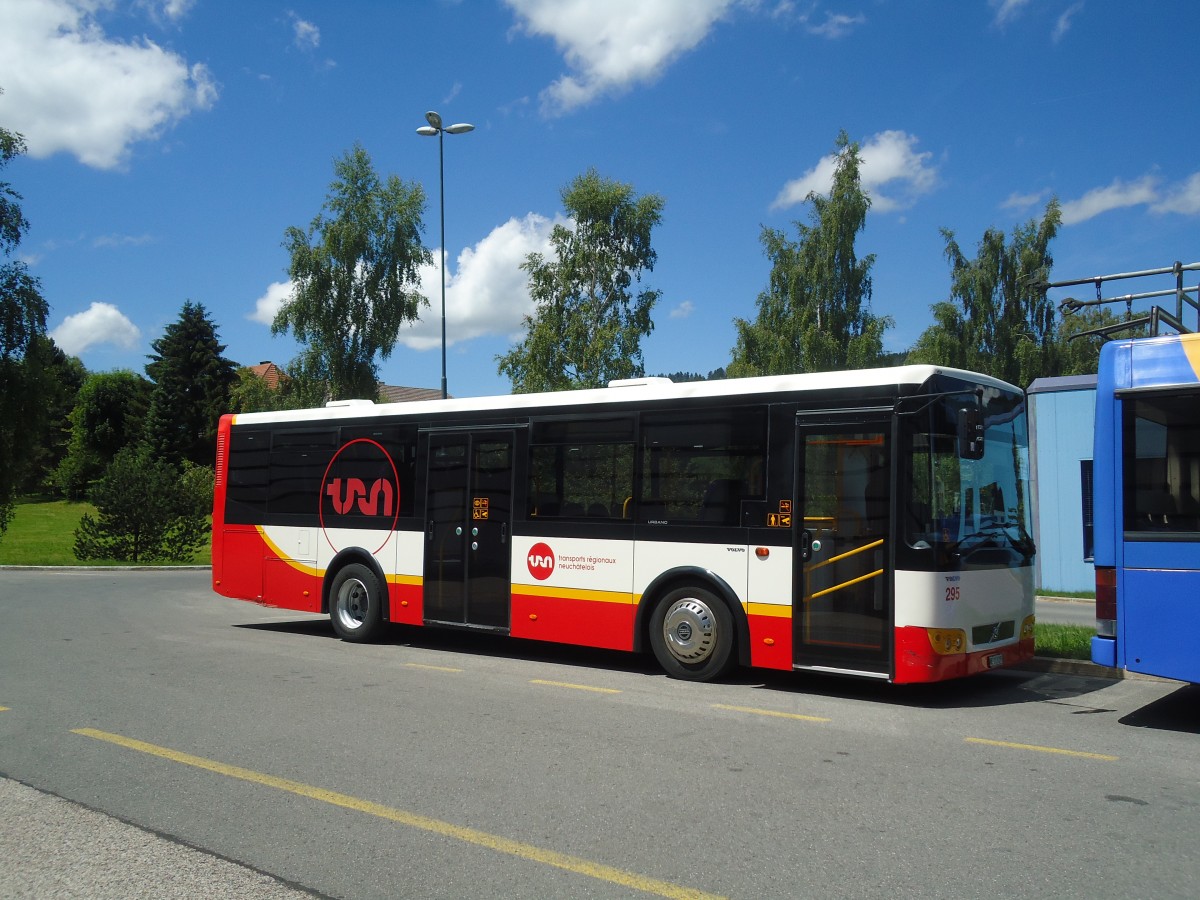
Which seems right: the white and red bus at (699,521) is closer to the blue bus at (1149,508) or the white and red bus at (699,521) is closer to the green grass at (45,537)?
the blue bus at (1149,508)

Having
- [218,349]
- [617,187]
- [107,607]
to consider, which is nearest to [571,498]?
[107,607]

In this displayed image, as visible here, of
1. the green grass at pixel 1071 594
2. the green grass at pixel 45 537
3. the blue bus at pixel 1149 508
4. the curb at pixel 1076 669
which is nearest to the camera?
the blue bus at pixel 1149 508

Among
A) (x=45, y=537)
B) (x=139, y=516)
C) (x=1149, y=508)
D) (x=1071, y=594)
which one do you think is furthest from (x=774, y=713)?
(x=45, y=537)

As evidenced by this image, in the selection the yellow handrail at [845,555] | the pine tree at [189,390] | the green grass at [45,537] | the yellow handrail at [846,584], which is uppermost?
the pine tree at [189,390]

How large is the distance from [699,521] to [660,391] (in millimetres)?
1498

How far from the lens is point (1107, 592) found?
7.60 m

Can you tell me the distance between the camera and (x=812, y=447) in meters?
8.88

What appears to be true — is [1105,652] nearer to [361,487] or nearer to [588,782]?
[588,782]

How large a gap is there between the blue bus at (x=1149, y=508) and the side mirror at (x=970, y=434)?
101 cm

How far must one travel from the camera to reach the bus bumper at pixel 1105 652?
7547 mm

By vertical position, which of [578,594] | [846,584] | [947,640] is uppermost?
[846,584]

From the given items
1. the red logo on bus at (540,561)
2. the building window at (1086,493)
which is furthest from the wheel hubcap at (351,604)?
the building window at (1086,493)

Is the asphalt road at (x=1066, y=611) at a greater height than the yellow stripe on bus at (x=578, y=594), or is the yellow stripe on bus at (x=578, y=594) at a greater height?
the yellow stripe on bus at (x=578, y=594)

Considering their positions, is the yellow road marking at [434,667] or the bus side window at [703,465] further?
the yellow road marking at [434,667]
